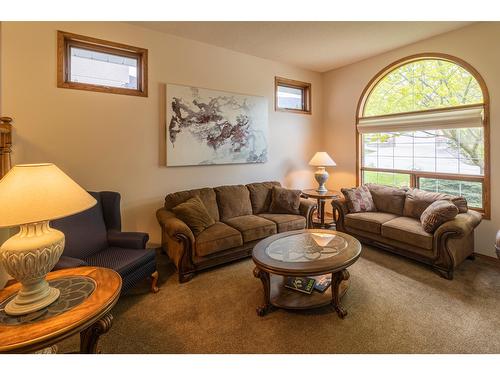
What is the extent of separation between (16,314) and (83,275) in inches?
16.4

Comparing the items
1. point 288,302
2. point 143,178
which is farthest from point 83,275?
point 143,178

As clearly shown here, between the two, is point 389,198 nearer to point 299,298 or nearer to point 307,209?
point 307,209

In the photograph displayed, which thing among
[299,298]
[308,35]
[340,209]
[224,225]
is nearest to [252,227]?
[224,225]

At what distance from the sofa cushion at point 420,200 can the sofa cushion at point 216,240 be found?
7.85 ft

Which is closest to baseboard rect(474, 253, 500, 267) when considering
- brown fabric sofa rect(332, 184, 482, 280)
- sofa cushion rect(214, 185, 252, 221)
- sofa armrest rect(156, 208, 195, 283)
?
brown fabric sofa rect(332, 184, 482, 280)

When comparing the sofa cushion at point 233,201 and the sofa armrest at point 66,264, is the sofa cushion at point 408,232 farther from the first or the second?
the sofa armrest at point 66,264

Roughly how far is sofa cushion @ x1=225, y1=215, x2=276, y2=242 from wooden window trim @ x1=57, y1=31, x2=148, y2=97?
6.84ft

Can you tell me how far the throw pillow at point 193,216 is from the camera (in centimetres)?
295

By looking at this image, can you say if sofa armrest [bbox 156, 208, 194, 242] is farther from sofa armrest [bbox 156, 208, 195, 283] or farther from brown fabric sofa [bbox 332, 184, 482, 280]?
brown fabric sofa [bbox 332, 184, 482, 280]

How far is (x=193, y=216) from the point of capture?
2.97 metres

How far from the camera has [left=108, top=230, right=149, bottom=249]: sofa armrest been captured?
102 inches

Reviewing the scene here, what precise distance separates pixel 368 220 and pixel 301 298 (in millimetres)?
1803

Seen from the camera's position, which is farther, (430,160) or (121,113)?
(430,160)
